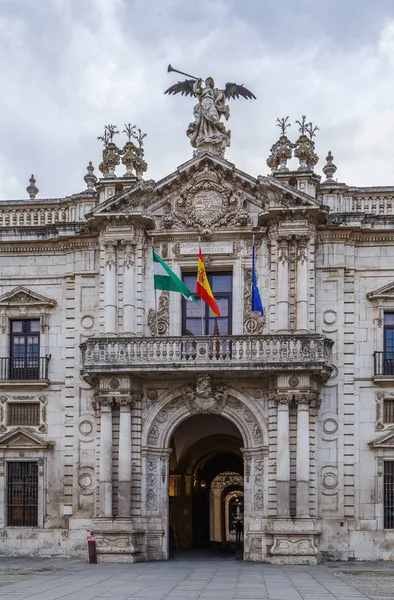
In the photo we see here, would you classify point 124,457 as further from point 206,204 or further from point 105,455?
point 206,204

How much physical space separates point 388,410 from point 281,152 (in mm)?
9136

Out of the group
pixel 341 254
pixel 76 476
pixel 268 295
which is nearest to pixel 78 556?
pixel 76 476

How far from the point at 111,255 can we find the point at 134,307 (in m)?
1.89

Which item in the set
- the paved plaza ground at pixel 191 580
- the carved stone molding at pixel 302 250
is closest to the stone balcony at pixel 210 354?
the carved stone molding at pixel 302 250

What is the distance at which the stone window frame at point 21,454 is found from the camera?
1330 inches

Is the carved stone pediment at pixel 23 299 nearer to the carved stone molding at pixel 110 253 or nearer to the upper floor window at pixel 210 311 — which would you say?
the carved stone molding at pixel 110 253

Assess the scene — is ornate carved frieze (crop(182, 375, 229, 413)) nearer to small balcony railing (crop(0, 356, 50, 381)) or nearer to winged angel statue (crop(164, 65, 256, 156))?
small balcony railing (crop(0, 356, 50, 381))

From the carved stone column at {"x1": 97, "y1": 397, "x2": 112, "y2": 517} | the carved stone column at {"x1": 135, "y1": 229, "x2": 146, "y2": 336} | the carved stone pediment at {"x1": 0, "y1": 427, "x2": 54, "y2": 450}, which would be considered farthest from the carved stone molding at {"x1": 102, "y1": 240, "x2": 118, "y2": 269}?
the carved stone pediment at {"x1": 0, "y1": 427, "x2": 54, "y2": 450}

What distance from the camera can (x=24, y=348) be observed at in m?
34.9

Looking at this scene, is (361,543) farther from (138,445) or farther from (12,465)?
(12,465)

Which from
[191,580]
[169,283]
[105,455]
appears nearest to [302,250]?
[169,283]

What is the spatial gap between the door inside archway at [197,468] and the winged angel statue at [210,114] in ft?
31.0

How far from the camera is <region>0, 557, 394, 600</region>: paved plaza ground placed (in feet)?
71.6

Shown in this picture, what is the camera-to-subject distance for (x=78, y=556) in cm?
3284
